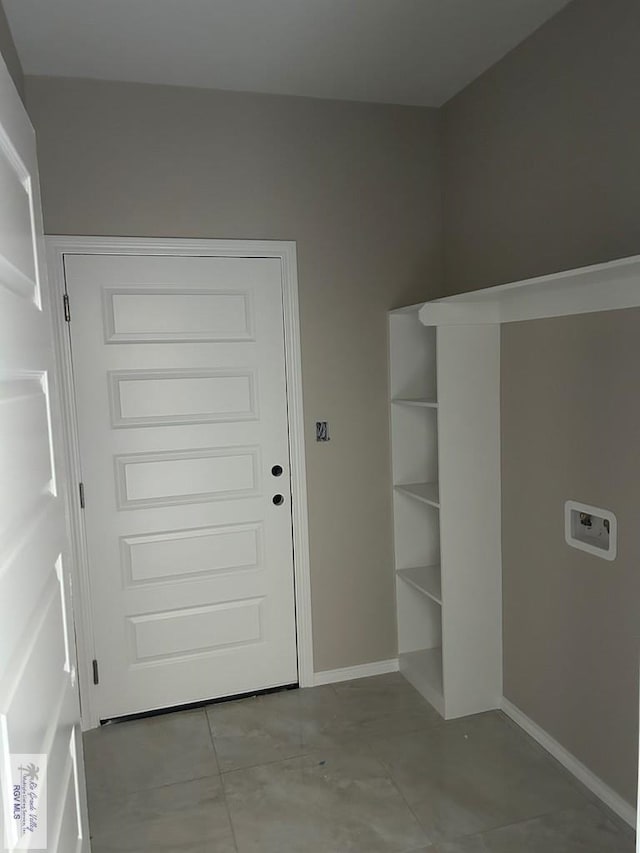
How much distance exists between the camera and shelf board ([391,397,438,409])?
2831 mm

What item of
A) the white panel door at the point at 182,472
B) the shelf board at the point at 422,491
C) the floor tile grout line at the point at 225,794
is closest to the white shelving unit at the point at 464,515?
the shelf board at the point at 422,491

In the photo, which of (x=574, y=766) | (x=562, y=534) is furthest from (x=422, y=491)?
(x=574, y=766)

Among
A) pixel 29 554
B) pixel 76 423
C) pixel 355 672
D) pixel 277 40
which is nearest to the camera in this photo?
pixel 29 554

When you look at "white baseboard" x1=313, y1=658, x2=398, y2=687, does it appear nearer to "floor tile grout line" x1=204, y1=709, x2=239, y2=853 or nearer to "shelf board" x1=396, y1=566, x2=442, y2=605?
"shelf board" x1=396, y1=566, x2=442, y2=605

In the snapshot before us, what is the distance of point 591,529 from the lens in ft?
7.52

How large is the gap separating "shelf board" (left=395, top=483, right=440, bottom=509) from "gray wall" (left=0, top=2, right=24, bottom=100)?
2226mm

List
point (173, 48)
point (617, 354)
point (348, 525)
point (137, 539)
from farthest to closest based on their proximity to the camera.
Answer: point (348, 525) < point (137, 539) < point (173, 48) < point (617, 354)

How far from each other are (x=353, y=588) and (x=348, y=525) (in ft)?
1.04

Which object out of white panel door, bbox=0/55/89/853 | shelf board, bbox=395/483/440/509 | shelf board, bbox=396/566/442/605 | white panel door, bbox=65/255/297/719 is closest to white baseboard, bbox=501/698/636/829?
shelf board, bbox=396/566/442/605

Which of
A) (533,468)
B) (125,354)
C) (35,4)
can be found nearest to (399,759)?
(533,468)

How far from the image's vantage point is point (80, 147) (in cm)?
267

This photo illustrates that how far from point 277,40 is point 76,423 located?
170cm

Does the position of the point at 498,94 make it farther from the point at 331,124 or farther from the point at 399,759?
the point at 399,759

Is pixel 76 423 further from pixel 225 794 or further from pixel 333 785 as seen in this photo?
pixel 333 785
